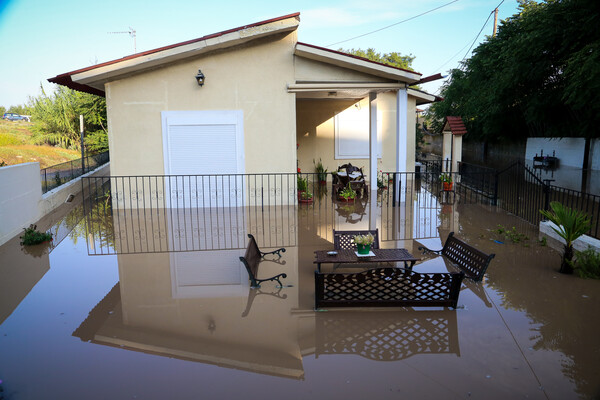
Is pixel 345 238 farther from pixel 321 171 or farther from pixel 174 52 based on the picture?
pixel 321 171

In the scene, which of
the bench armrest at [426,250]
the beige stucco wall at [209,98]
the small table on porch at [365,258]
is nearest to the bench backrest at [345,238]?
the small table on porch at [365,258]

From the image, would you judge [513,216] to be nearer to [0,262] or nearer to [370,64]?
[370,64]

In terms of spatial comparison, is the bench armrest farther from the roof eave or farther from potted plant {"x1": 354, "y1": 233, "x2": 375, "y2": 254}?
the roof eave

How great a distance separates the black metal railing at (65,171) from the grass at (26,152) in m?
6.97

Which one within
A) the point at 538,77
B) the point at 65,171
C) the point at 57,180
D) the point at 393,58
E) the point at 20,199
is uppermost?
the point at 393,58

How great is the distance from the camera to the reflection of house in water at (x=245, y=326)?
4.78m

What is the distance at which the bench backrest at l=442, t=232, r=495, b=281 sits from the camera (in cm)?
669

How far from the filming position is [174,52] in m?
11.5

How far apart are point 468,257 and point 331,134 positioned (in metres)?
12.4

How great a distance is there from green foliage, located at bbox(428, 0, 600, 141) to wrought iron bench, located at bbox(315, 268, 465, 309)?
11.4 meters

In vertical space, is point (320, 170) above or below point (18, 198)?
above

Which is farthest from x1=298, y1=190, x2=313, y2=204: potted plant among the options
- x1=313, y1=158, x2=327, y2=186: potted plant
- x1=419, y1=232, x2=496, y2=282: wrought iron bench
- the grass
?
the grass

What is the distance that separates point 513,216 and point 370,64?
538cm

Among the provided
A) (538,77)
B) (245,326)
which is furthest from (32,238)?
(538,77)
